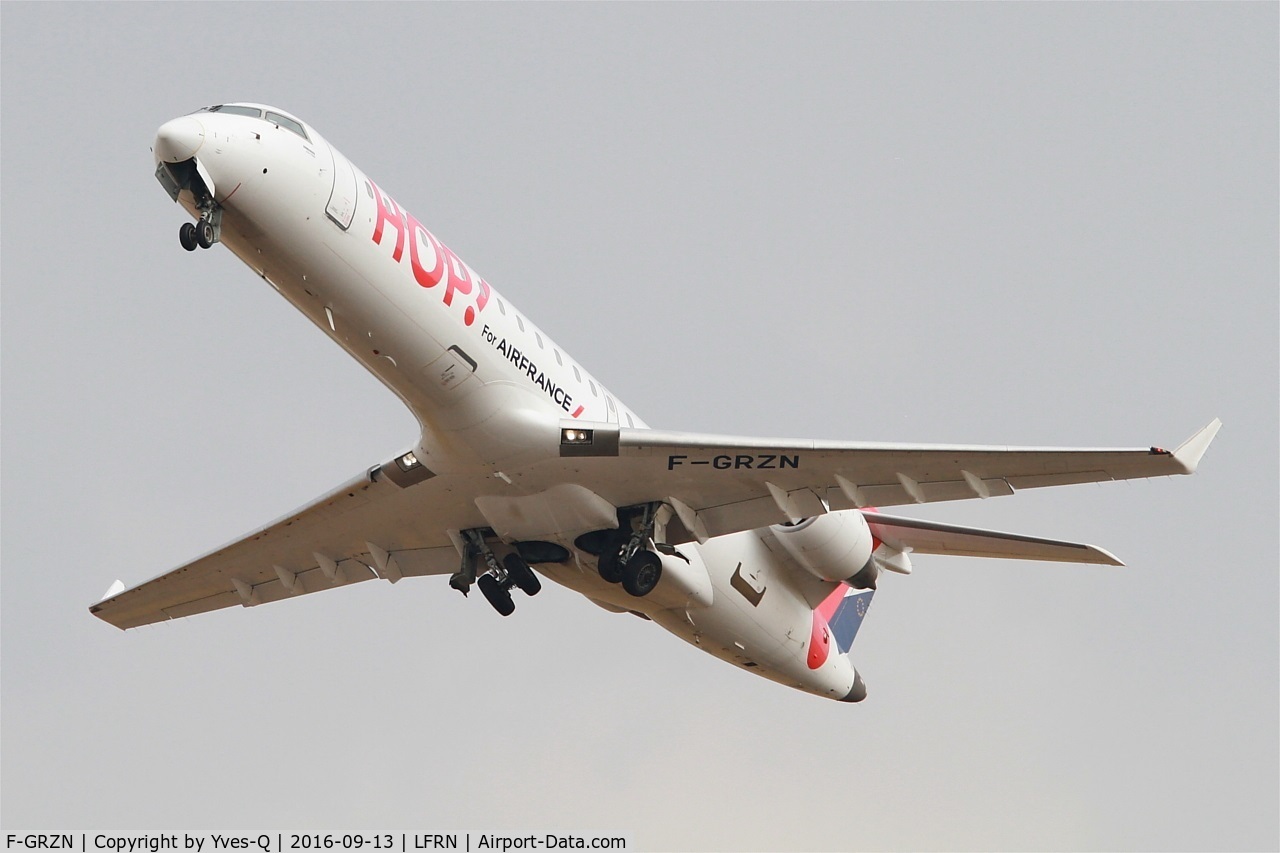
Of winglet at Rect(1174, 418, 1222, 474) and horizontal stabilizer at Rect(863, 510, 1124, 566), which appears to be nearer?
winglet at Rect(1174, 418, 1222, 474)

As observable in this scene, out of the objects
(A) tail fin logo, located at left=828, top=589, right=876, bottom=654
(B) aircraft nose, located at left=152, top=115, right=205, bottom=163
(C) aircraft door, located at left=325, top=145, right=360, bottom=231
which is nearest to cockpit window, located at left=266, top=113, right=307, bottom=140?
(C) aircraft door, located at left=325, top=145, right=360, bottom=231

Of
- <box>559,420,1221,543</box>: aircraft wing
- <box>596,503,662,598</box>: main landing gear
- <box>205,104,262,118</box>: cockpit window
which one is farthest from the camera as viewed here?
<box>596,503,662,598</box>: main landing gear

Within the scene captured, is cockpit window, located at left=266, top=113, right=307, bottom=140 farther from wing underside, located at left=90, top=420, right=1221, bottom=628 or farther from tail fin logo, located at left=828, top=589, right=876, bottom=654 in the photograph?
tail fin logo, located at left=828, top=589, right=876, bottom=654

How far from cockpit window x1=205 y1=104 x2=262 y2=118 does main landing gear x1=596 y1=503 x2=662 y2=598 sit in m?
6.81

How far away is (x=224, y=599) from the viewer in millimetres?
24750

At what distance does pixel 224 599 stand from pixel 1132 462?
1433 cm

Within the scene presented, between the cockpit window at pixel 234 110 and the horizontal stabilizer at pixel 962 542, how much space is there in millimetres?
10093

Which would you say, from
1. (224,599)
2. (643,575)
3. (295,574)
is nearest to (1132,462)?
(643,575)

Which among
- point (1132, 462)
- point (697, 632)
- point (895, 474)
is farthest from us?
point (697, 632)

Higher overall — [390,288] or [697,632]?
[390,288]

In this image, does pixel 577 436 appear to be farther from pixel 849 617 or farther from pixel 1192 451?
pixel 849 617

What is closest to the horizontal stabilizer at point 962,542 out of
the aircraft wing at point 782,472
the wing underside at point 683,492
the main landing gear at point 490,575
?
the wing underside at point 683,492

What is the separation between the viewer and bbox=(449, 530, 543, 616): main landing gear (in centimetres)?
2139

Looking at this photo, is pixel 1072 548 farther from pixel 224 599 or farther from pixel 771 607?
pixel 224 599
